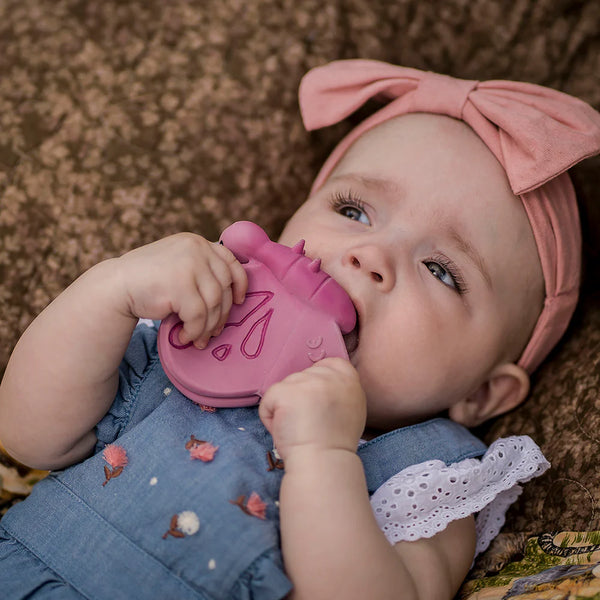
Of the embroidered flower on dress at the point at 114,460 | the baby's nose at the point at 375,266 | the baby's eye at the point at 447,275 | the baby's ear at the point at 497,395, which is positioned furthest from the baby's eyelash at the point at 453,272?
the embroidered flower on dress at the point at 114,460

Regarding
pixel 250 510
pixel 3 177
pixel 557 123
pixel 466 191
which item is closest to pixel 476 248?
pixel 466 191

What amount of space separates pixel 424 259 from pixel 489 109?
1.18ft

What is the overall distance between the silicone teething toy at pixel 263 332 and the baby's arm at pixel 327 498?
0.35 feet

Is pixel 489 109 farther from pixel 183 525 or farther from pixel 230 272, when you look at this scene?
pixel 183 525

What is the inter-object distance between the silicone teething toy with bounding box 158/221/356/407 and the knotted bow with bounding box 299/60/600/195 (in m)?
0.45

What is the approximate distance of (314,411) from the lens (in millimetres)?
991

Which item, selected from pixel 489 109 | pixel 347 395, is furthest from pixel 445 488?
pixel 489 109

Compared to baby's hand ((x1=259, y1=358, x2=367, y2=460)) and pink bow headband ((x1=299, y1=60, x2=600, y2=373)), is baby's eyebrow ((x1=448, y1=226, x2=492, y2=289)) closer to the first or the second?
pink bow headband ((x1=299, y1=60, x2=600, y2=373))

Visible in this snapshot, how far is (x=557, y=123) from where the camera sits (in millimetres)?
1355

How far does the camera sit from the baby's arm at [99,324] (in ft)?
3.48

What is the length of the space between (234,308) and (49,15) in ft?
2.85

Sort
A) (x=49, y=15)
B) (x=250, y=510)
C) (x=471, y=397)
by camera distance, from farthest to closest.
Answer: (x=49, y=15) → (x=471, y=397) → (x=250, y=510)

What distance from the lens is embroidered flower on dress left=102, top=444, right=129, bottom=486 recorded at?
1.11 meters

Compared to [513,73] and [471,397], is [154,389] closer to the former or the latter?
[471,397]
